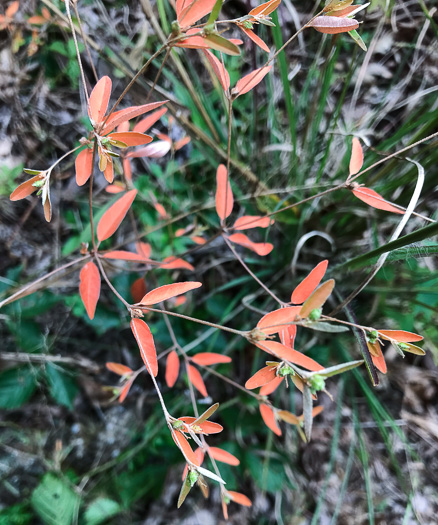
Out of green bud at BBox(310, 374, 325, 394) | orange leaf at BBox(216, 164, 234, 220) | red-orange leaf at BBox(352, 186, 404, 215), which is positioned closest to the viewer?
green bud at BBox(310, 374, 325, 394)

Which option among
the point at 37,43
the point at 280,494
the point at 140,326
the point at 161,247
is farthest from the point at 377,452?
the point at 37,43

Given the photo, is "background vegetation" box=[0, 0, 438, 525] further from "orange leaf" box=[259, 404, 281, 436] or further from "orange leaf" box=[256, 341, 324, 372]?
"orange leaf" box=[256, 341, 324, 372]

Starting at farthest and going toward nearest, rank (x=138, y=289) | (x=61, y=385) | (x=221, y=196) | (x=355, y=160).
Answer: (x=61, y=385), (x=138, y=289), (x=221, y=196), (x=355, y=160)

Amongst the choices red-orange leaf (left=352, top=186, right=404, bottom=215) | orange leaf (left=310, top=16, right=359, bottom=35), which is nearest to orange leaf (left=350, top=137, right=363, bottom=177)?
red-orange leaf (left=352, top=186, right=404, bottom=215)

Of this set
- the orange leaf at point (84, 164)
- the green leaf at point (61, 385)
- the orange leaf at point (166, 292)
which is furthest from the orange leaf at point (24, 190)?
the green leaf at point (61, 385)

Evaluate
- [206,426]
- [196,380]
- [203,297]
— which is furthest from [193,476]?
[203,297]

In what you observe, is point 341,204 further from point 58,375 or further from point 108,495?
point 108,495

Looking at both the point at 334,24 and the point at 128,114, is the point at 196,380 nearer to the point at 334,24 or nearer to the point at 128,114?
the point at 128,114

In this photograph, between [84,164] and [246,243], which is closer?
[84,164]
